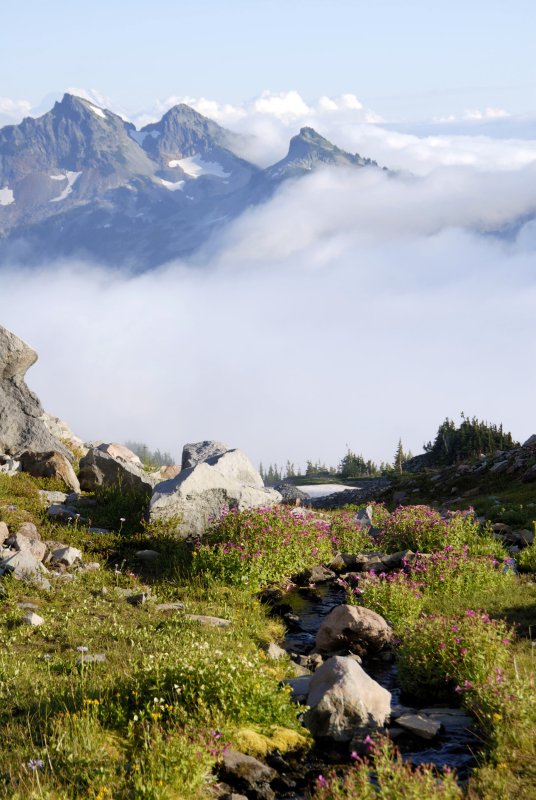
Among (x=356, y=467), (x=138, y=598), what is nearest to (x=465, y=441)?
(x=356, y=467)

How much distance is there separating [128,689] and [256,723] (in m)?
1.58

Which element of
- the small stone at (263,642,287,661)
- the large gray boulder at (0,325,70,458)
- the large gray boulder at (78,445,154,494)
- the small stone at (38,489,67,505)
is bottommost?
the small stone at (263,642,287,661)

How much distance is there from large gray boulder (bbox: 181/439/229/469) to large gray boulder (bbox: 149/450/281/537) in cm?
419

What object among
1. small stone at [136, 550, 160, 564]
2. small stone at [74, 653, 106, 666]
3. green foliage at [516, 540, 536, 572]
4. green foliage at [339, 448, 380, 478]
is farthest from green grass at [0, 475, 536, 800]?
green foliage at [339, 448, 380, 478]

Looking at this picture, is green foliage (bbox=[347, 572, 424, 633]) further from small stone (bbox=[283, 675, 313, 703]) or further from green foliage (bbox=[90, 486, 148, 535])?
green foliage (bbox=[90, 486, 148, 535])

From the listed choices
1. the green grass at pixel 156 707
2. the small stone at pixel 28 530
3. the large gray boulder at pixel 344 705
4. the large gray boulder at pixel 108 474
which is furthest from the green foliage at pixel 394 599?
the large gray boulder at pixel 108 474

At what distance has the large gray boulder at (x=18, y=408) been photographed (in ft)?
81.7

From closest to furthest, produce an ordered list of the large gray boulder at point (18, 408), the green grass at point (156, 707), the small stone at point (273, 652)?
the green grass at point (156, 707)
the small stone at point (273, 652)
the large gray boulder at point (18, 408)

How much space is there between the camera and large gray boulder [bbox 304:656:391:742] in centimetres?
903

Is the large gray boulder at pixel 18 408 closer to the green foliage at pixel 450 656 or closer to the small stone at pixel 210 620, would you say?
the small stone at pixel 210 620

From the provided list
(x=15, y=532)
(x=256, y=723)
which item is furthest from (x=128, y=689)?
(x=15, y=532)

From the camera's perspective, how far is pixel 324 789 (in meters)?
7.34

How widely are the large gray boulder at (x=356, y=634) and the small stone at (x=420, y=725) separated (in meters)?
3.16

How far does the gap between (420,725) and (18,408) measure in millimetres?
19908
